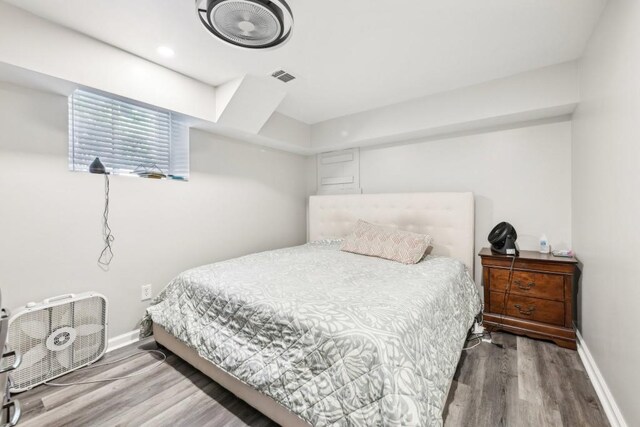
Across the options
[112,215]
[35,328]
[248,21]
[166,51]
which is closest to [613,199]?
[248,21]

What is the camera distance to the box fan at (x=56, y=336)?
172 centimetres

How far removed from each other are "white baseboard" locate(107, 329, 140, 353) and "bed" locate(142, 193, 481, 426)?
0.18 m

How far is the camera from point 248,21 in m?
1.51

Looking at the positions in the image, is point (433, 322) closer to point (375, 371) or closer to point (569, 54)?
point (375, 371)

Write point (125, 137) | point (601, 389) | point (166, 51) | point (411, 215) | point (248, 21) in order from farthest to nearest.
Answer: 1. point (411, 215)
2. point (125, 137)
3. point (166, 51)
4. point (601, 389)
5. point (248, 21)

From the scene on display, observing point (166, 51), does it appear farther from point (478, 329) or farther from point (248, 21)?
point (478, 329)

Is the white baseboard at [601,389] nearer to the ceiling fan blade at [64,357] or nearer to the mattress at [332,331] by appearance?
the mattress at [332,331]

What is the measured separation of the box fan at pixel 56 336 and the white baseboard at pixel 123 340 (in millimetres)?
191

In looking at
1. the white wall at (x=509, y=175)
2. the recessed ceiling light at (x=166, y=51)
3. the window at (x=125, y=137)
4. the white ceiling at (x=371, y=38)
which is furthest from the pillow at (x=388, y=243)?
the recessed ceiling light at (x=166, y=51)

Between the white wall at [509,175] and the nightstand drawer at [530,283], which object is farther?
the white wall at [509,175]

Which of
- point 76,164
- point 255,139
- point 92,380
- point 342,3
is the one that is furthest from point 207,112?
point 92,380

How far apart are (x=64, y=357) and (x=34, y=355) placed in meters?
0.17

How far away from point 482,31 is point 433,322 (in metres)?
1.92

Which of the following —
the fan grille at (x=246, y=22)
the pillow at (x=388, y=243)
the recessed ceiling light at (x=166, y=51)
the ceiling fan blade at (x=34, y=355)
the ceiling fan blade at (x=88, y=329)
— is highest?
the recessed ceiling light at (x=166, y=51)
